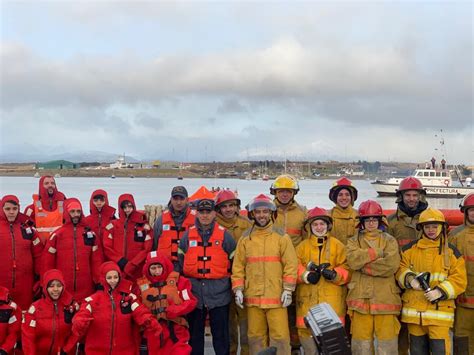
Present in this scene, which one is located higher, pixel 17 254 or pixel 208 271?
pixel 17 254

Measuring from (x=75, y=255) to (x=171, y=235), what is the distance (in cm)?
104

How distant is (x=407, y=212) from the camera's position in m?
6.01

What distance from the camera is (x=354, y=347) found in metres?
5.35

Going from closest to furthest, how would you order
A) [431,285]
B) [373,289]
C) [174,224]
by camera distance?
[431,285] < [373,289] < [174,224]

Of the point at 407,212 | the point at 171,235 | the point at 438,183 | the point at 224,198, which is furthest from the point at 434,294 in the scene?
the point at 438,183

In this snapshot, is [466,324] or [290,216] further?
[290,216]

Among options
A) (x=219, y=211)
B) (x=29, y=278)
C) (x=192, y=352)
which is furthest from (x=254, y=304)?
(x=29, y=278)

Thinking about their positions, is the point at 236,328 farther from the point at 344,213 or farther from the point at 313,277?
the point at 344,213

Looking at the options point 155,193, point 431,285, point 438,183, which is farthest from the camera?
point 155,193

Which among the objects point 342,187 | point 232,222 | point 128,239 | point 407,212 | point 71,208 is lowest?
point 128,239

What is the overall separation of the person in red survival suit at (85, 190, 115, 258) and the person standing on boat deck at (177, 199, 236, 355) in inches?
37.5

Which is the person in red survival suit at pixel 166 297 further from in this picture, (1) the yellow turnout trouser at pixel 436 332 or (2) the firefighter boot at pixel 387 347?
(1) the yellow turnout trouser at pixel 436 332

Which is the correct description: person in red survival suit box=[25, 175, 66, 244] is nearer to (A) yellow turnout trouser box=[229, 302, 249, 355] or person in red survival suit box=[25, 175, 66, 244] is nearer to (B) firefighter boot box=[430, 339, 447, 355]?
(A) yellow turnout trouser box=[229, 302, 249, 355]

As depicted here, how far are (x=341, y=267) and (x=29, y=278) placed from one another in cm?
328
